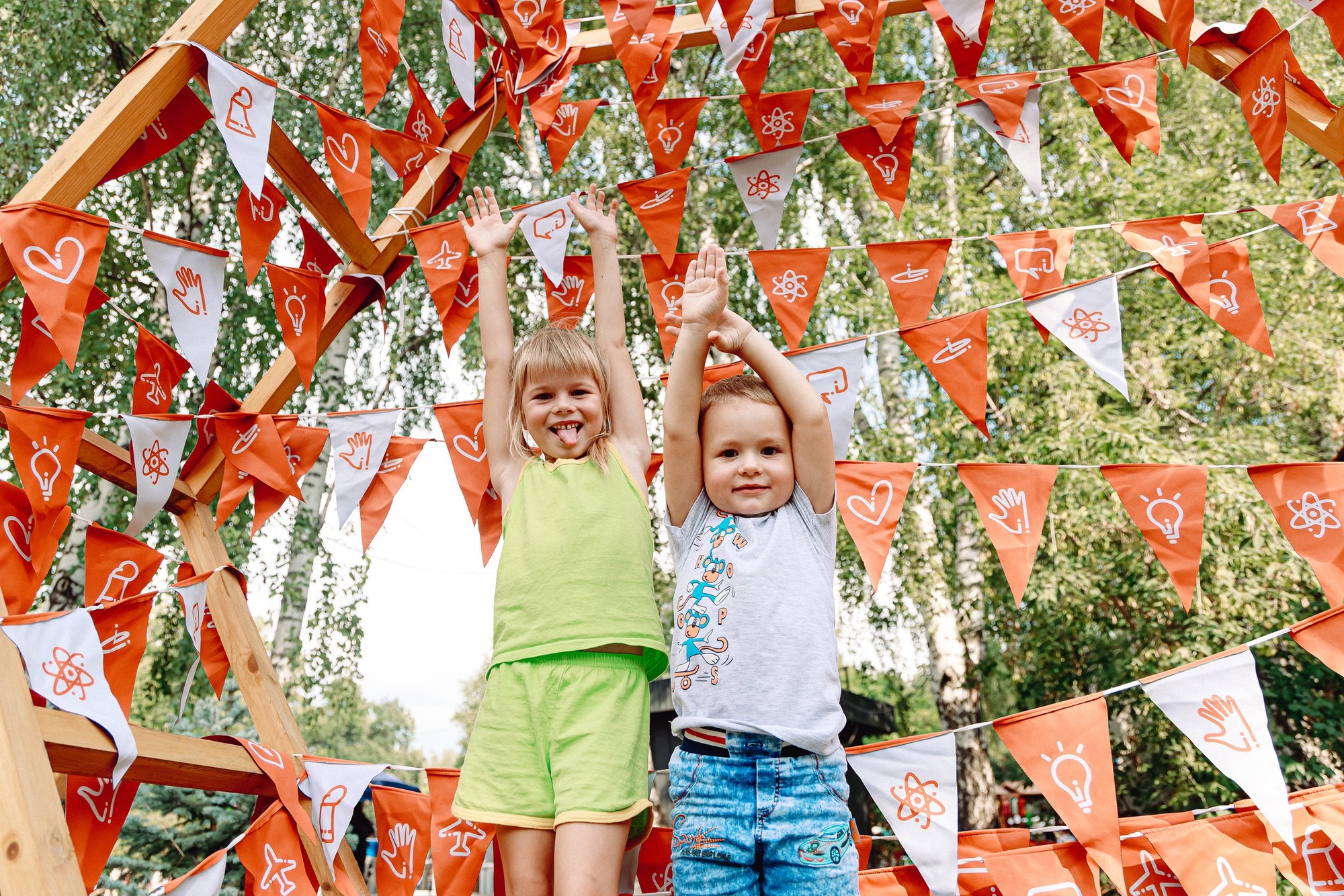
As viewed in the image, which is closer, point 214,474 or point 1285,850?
point 1285,850

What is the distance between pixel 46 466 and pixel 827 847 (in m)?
1.89

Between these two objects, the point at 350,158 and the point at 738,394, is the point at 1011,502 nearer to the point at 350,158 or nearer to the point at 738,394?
the point at 738,394

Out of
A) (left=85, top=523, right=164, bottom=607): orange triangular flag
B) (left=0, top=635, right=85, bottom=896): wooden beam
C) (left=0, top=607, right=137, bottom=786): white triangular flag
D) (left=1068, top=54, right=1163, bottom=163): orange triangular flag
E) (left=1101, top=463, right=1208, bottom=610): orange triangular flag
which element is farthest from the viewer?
(left=1068, top=54, right=1163, bottom=163): orange triangular flag

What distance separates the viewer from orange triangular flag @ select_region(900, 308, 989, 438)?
264cm

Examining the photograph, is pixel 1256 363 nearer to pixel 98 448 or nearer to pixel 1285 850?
pixel 1285 850

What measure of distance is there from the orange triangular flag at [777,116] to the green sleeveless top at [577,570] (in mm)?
1404

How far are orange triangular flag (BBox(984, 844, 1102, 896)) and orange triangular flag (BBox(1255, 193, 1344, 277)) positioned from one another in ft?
5.37

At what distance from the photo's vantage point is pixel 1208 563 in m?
6.18

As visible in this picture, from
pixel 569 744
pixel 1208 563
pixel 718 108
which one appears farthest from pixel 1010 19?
pixel 569 744

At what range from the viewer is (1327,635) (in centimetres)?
213

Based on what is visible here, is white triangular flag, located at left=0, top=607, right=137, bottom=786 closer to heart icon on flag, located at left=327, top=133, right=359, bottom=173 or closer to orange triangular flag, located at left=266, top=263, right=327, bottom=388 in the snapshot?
orange triangular flag, located at left=266, top=263, right=327, bottom=388

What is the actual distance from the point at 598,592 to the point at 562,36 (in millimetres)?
1680

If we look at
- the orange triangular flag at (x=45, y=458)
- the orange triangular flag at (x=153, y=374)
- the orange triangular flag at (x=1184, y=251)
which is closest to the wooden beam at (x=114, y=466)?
the orange triangular flag at (x=153, y=374)

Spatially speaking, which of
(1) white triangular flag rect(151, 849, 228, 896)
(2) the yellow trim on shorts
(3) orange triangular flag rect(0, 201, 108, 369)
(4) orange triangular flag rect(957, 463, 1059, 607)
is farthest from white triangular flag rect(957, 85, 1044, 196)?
(1) white triangular flag rect(151, 849, 228, 896)
